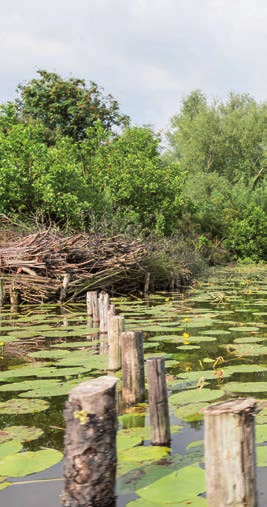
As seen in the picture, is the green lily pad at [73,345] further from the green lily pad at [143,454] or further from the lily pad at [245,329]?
the green lily pad at [143,454]

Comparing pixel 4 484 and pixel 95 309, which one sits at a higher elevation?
pixel 95 309

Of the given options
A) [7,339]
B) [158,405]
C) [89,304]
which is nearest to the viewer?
[158,405]

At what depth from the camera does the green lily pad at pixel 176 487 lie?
264 centimetres

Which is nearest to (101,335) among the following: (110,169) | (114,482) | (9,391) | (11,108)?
(9,391)

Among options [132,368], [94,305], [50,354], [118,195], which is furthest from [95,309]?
[118,195]

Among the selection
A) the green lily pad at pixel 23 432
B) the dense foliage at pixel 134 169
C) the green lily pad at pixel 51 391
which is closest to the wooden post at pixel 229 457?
the green lily pad at pixel 23 432

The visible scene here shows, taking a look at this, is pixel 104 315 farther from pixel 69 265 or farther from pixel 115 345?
pixel 69 265

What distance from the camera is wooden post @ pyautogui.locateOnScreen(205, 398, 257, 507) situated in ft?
7.50

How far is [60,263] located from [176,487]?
8708 millimetres

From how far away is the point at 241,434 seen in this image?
2295 millimetres

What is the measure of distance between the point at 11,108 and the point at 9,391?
14340 mm

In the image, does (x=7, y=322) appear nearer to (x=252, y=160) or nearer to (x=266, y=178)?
(x=266, y=178)

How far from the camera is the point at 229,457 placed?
2287 mm

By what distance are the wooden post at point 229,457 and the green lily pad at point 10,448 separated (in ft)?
4.60
